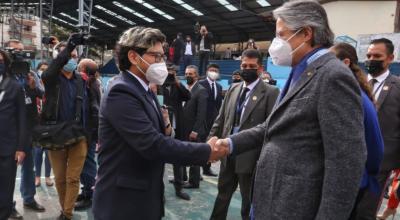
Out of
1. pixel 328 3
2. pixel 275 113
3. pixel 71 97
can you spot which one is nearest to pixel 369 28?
pixel 328 3

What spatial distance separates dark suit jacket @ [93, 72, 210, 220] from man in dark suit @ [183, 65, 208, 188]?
3498 mm

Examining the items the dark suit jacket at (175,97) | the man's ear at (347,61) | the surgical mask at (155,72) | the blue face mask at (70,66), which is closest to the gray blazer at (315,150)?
the man's ear at (347,61)

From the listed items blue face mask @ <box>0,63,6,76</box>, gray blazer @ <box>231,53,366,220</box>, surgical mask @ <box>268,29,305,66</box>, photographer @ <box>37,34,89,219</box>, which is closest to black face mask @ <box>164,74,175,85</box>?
photographer @ <box>37,34,89,219</box>

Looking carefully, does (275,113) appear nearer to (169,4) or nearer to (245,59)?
(245,59)

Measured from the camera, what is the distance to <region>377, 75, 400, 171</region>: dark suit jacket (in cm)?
349

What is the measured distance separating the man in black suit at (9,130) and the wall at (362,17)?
1175 centimetres

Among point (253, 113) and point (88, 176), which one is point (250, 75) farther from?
point (88, 176)

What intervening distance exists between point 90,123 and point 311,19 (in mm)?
3341

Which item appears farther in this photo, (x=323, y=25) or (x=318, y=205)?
(x=323, y=25)

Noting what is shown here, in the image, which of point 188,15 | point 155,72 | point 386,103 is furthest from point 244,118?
point 188,15

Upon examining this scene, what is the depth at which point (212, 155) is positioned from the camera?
215cm

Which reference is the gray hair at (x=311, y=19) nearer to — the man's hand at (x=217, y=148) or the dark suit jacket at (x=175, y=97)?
the man's hand at (x=217, y=148)

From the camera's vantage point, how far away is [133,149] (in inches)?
80.1

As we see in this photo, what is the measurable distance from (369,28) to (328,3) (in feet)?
6.05
